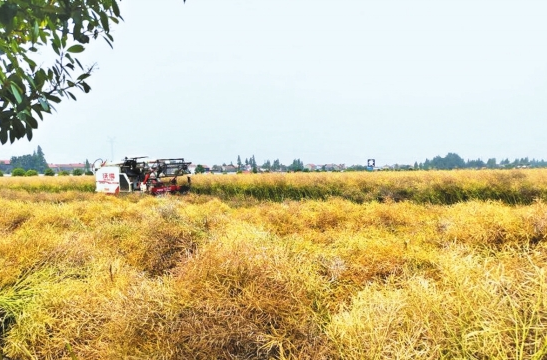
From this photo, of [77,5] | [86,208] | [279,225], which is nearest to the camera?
[77,5]

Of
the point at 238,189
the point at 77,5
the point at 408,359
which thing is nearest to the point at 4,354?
the point at 77,5

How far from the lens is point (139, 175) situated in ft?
39.0

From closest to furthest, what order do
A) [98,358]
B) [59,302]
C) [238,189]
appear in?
[98,358] < [59,302] < [238,189]

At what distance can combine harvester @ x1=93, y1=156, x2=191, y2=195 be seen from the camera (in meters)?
11.0

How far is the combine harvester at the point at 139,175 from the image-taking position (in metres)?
11.0

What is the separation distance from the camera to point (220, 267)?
1.89 metres

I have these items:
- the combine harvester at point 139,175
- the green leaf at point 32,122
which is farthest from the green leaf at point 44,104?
the combine harvester at point 139,175

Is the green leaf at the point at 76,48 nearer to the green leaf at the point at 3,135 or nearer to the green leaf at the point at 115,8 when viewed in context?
the green leaf at the point at 115,8

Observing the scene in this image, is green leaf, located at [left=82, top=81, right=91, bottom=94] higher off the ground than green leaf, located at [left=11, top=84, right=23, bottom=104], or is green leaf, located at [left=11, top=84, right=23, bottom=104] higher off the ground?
green leaf, located at [left=82, top=81, right=91, bottom=94]

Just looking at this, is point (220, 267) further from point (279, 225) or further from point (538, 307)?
point (279, 225)

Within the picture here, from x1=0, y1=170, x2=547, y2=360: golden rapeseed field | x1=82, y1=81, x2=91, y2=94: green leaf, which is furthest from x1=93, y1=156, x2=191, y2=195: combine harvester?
x1=82, y1=81, x2=91, y2=94: green leaf

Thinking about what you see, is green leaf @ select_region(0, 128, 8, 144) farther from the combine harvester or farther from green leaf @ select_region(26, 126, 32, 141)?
the combine harvester

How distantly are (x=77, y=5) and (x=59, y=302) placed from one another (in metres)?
1.90

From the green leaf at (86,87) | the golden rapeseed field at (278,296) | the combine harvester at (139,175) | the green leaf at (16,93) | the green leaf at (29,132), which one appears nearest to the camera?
the green leaf at (16,93)
